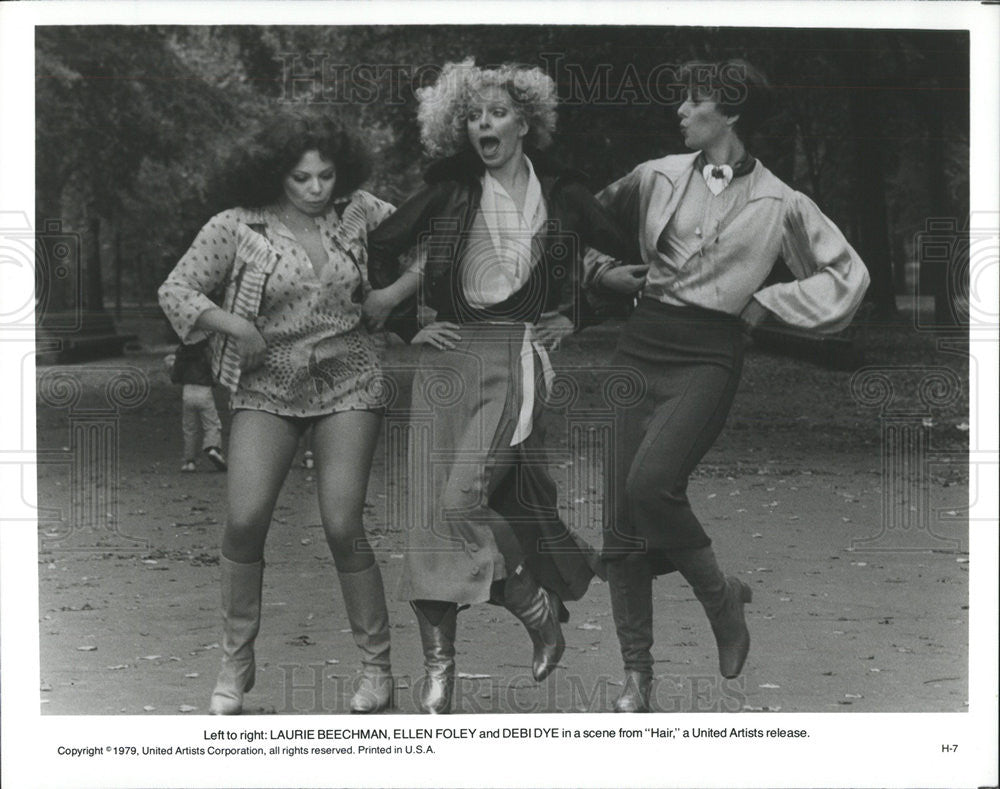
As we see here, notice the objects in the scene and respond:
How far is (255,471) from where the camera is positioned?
646 cm

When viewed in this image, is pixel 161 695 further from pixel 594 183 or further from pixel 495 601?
pixel 594 183

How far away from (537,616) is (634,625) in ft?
1.38

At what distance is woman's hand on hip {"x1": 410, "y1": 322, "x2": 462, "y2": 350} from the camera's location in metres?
6.57

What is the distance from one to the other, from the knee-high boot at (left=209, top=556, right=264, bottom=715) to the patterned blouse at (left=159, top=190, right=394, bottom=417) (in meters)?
0.70

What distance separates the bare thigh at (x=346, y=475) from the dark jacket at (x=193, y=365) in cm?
53

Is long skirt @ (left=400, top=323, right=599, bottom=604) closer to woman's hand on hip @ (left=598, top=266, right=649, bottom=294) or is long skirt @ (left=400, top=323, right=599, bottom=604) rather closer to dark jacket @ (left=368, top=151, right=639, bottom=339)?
dark jacket @ (left=368, top=151, right=639, bottom=339)

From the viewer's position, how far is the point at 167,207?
659 cm

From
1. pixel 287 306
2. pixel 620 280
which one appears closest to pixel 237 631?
pixel 287 306

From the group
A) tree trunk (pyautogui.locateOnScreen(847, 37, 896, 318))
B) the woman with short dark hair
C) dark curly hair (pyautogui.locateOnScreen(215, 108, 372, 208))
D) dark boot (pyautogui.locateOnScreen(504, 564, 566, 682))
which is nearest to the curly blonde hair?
dark curly hair (pyautogui.locateOnScreen(215, 108, 372, 208))

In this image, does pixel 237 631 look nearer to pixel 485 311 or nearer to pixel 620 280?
pixel 485 311

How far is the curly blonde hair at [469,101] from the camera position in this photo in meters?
6.52

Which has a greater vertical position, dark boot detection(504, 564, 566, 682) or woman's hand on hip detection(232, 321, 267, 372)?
woman's hand on hip detection(232, 321, 267, 372)

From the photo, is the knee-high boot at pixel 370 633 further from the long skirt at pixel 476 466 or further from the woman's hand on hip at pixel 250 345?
the woman's hand on hip at pixel 250 345

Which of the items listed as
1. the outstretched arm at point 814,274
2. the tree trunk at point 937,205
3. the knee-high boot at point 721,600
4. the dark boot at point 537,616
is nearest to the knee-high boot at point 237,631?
the dark boot at point 537,616
